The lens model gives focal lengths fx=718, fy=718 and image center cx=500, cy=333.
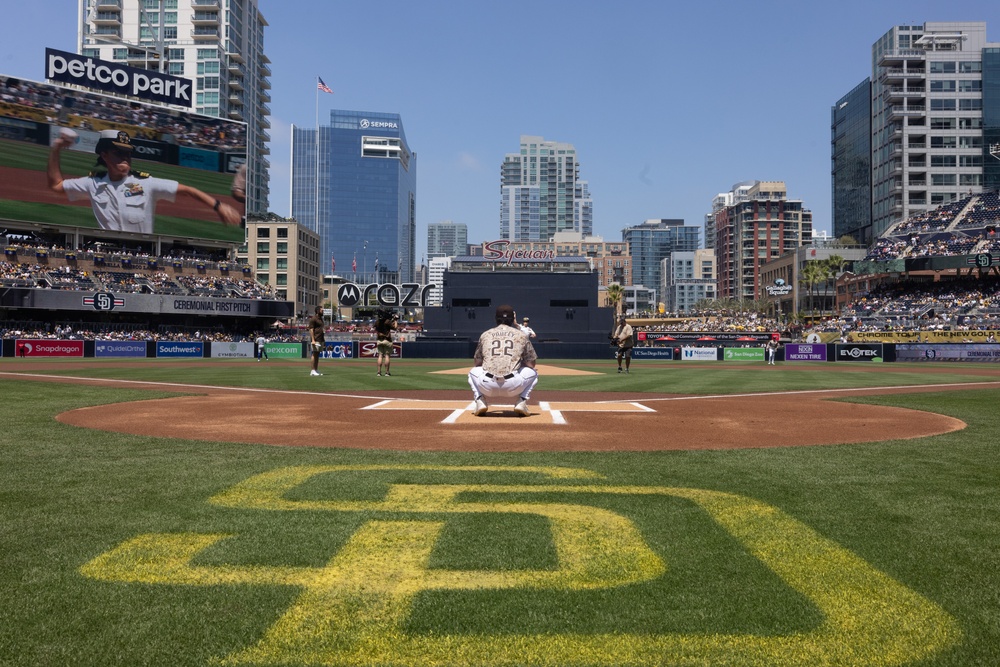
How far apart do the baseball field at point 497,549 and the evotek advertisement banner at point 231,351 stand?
44.0 m

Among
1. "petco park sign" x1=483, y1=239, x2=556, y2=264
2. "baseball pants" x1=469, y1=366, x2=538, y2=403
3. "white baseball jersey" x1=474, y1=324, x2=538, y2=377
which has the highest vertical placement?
"petco park sign" x1=483, y1=239, x2=556, y2=264

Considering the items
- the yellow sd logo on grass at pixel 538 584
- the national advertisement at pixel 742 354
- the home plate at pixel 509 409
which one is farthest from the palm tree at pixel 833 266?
the yellow sd logo on grass at pixel 538 584

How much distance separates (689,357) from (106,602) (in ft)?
168

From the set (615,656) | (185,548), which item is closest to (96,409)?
(185,548)

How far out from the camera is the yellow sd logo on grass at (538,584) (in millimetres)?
3004

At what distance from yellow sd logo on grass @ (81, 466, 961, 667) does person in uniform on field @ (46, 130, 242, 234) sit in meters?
68.5

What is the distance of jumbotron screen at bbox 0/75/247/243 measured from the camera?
199ft

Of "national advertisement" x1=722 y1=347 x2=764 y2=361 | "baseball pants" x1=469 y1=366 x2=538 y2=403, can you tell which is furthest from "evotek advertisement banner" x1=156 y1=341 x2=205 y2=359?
"baseball pants" x1=469 y1=366 x2=538 y2=403

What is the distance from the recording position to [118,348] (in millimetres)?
47281

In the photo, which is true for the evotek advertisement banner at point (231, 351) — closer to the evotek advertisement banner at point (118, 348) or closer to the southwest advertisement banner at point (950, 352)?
the evotek advertisement banner at point (118, 348)

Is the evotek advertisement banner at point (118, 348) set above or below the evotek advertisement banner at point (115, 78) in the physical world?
below

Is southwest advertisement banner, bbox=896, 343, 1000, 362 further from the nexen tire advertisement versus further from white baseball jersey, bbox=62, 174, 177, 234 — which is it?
white baseball jersey, bbox=62, 174, 177, 234

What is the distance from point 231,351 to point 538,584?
5257 centimetres

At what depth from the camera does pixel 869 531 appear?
4801 millimetres
